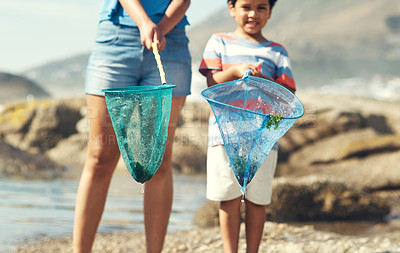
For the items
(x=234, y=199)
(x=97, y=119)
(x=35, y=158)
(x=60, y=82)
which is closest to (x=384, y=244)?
(x=234, y=199)

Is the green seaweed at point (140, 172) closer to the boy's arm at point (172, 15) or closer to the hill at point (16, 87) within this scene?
the boy's arm at point (172, 15)

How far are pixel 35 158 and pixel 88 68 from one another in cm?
663

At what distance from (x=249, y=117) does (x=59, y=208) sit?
155 inches

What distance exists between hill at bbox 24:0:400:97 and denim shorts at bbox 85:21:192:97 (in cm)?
4734

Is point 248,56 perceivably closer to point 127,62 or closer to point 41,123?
point 127,62

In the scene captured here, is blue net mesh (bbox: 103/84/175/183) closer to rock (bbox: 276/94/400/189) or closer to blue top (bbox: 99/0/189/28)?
blue top (bbox: 99/0/189/28)

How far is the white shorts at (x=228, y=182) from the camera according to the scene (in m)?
2.96

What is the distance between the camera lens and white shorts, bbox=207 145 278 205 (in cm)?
296

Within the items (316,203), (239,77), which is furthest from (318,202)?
(239,77)

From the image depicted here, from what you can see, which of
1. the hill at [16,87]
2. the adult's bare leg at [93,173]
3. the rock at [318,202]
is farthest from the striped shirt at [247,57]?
the hill at [16,87]

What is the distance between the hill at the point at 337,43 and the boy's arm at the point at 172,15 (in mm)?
47374

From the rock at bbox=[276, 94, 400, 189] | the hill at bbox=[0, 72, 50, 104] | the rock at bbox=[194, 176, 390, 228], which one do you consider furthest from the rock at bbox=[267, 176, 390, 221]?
the hill at bbox=[0, 72, 50, 104]

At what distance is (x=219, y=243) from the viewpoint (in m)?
3.91

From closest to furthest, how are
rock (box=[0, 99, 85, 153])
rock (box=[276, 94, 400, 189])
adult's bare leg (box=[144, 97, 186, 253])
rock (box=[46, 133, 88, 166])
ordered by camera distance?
adult's bare leg (box=[144, 97, 186, 253]) → rock (box=[276, 94, 400, 189]) → rock (box=[46, 133, 88, 166]) → rock (box=[0, 99, 85, 153])
